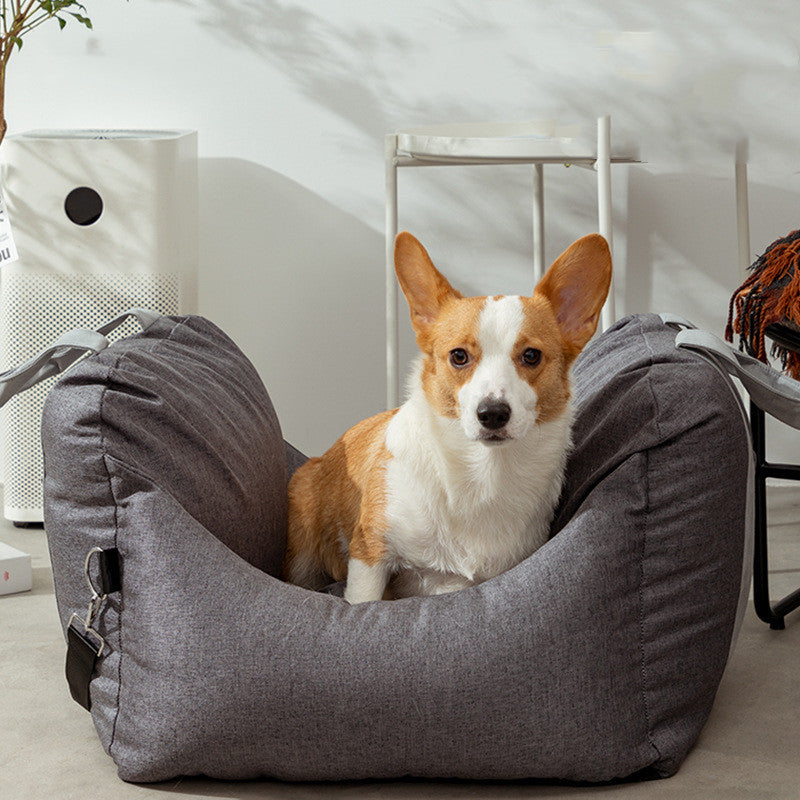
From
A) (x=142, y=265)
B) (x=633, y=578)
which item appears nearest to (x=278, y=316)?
(x=142, y=265)

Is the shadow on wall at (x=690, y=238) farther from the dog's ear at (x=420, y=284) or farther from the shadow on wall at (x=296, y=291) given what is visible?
the dog's ear at (x=420, y=284)

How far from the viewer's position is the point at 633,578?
1383 mm

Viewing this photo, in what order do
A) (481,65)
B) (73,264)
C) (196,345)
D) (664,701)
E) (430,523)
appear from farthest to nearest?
1. (481,65)
2. (73,264)
3. (196,345)
4. (430,523)
5. (664,701)

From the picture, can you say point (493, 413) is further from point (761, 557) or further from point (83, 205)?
point (83, 205)

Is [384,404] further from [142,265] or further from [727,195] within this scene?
Result: [727,195]

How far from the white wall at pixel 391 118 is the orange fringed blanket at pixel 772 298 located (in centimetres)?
96

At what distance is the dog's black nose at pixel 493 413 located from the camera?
137 cm

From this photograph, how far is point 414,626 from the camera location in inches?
53.0

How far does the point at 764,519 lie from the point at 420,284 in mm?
760

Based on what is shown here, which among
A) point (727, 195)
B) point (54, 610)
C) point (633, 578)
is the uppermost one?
point (727, 195)

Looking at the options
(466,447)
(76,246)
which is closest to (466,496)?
(466,447)

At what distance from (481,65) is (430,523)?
1.76 m

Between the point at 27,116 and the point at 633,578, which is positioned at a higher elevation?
the point at 27,116

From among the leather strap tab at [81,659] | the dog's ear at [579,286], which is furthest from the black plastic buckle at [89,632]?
the dog's ear at [579,286]
